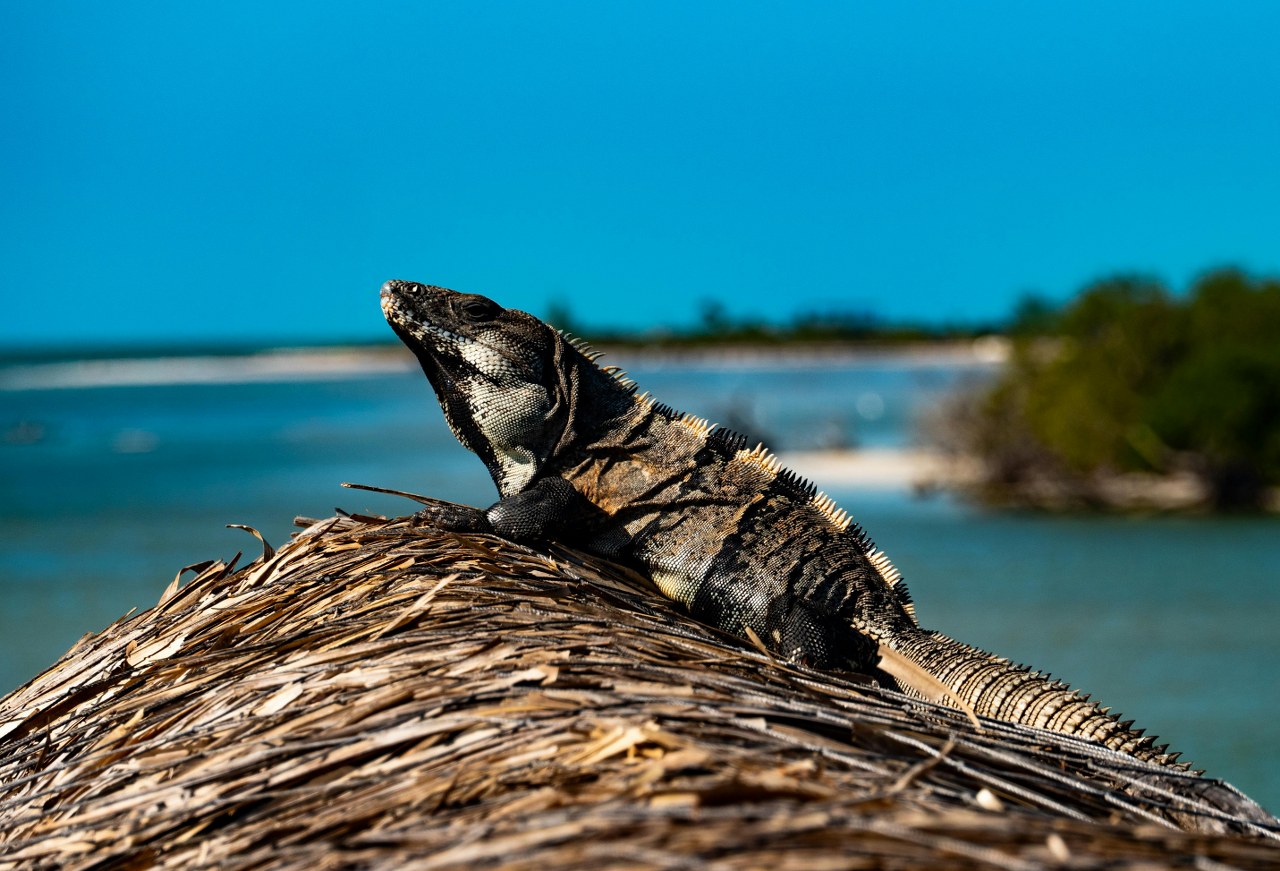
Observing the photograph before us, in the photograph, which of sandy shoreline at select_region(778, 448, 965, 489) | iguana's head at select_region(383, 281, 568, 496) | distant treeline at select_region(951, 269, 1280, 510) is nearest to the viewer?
iguana's head at select_region(383, 281, 568, 496)

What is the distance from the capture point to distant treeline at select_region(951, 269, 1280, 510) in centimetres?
3484

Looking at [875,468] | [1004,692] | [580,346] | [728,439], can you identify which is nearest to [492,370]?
[580,346]

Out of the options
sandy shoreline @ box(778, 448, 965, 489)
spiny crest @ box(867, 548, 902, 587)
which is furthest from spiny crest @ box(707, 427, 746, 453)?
sandy shoreline @ box(778, 448, 965, 489)

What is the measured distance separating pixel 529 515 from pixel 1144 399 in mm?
33294

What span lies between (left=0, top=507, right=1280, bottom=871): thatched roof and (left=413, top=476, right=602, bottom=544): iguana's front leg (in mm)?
305

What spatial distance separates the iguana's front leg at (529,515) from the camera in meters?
5.87

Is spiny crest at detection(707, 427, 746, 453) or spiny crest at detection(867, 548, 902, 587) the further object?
spiny crest at detection(707, 427, 746, 453)

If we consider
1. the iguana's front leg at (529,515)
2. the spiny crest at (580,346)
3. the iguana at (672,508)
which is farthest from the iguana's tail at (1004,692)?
the spiny crest at (580,346)

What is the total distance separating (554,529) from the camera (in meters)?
6.11

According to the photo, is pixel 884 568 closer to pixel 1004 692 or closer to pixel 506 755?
pixel 1004 692

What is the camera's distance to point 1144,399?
120 ft

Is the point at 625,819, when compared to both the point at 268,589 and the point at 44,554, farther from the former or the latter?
the point at 44,554

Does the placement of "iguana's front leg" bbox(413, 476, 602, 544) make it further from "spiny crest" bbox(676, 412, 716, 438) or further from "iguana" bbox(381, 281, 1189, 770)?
"spiny crest" bbox(676, 412, 716, 438)

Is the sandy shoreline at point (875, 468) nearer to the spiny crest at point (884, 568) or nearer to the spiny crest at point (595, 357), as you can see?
the spiny crest at point (595, 357)
